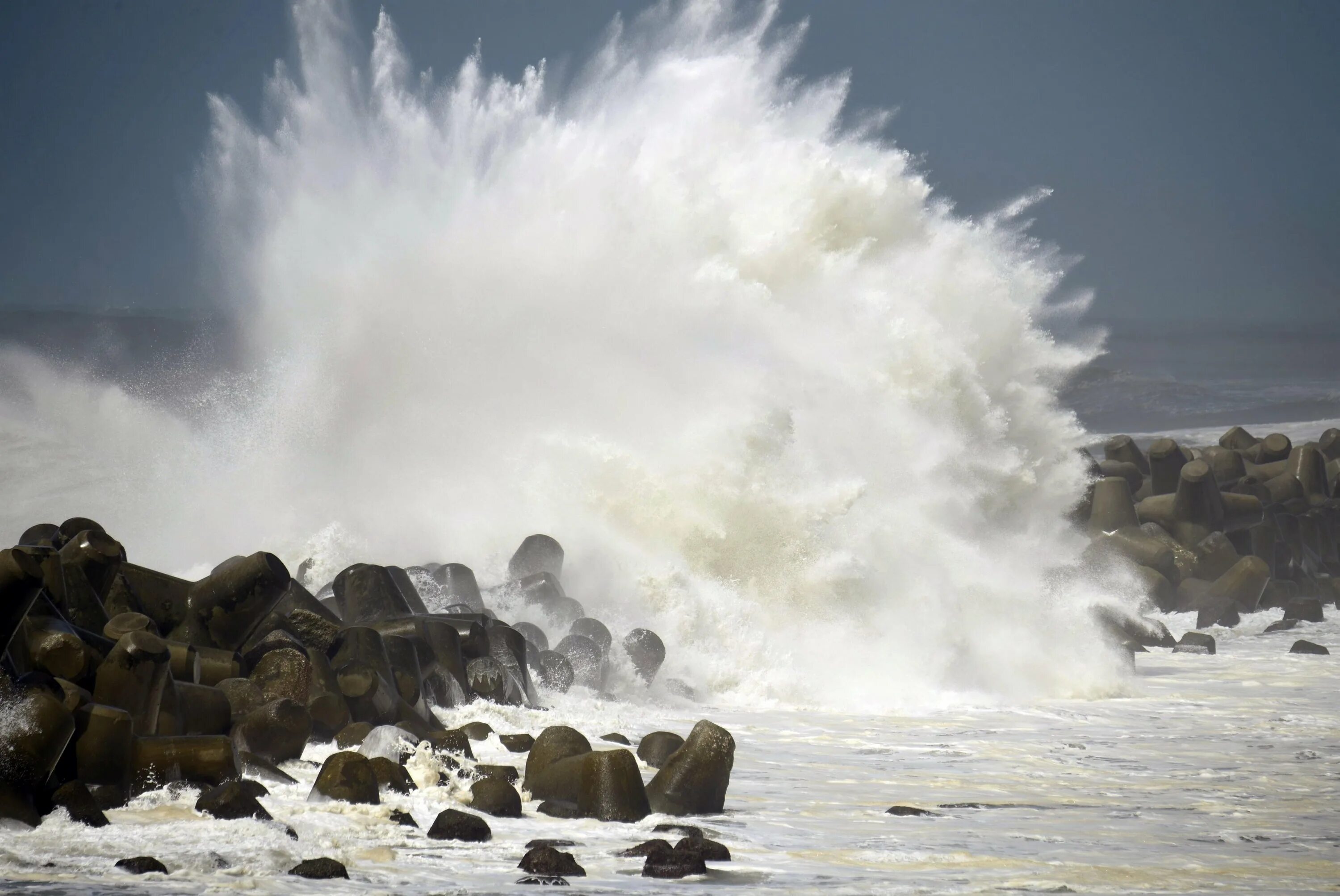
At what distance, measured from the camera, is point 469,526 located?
17.1m

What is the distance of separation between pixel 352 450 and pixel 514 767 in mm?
14980

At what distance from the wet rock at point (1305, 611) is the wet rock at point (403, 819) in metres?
18.7

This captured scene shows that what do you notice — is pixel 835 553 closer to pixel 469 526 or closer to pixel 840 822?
pixel 469 526

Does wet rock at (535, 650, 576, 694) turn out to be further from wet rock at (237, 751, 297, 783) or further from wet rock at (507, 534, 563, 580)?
wet rock at (237, 751, 297, 783)

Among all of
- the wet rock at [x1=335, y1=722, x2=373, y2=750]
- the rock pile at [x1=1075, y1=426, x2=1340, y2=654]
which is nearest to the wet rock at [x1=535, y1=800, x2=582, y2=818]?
the wet rock at [x1=335, y1=722, x2=373, y2=750]

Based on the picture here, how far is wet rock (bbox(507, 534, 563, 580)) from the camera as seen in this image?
1425 cm

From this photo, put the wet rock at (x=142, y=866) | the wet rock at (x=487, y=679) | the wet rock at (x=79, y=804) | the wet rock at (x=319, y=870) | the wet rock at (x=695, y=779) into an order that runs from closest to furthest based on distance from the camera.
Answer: the wet rock at (x=142, y=866) → the wet rock at (x=319, y=870) → the wet rock at (x=79, y=804) → the wet rock at (x=695, y=779) → the wet rock at (x=487, y=679)

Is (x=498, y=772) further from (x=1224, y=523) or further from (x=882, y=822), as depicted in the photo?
(x=1224, y=523)

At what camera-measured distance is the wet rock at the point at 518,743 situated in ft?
25.2

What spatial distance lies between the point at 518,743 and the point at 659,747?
0.86m

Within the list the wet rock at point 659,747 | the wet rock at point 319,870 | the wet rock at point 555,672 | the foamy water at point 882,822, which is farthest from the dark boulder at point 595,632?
the wet rock at point 319,870

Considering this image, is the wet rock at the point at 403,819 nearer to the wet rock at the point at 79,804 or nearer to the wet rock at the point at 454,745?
the wet rock at the point at 454,745

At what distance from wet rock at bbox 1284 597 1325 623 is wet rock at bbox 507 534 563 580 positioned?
13.1 meters

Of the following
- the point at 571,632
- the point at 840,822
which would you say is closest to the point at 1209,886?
the point at 840,822
